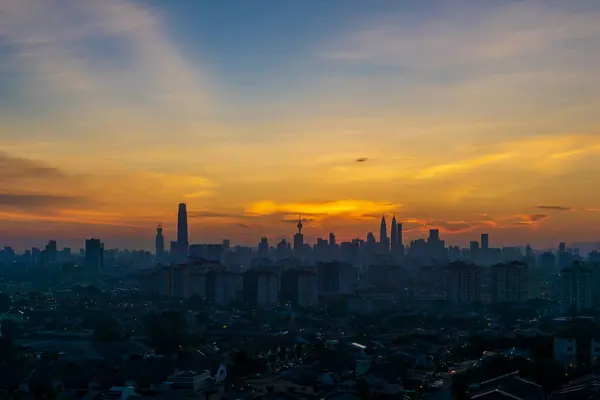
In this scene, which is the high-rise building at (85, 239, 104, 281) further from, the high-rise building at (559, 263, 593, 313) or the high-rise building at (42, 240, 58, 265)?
the high-rise building at (559, 263, 593, 313)

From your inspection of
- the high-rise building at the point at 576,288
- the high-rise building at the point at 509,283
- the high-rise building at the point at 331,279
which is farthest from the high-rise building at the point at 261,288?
the high-rise building at the point at 576,288

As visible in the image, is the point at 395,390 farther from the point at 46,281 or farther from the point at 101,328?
the point at 46,281

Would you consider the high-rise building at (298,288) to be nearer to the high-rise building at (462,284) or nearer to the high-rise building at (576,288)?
the high-rise building at (462,284)

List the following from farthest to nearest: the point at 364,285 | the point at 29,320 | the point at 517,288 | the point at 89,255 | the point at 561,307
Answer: the point at 89,255 < the point at 364,285 < the point at 517,288 < the point at 561,307 < the point at 29,320

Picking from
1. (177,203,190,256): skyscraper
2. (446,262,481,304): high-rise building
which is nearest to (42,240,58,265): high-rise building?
(177,203,190,256): skyscraper

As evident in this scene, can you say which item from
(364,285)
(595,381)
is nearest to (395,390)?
(595,381)
